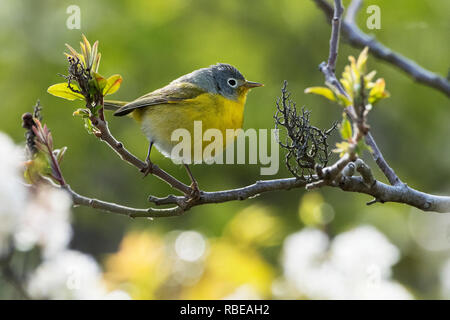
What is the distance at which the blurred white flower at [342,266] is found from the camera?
268cm

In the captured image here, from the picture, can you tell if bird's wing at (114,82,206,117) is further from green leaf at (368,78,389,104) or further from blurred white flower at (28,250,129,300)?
green leaf at (368,78,389,104)

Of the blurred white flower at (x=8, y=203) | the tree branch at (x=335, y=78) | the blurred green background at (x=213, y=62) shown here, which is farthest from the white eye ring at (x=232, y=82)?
the blurred white flower at (x=8, y=203)

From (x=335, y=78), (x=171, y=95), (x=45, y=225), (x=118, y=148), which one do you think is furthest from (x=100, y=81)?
(x=171, y=95)

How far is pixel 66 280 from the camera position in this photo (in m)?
2.11

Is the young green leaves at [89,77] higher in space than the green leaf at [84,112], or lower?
higher

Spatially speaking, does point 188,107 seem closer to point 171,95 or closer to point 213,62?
point 171,95

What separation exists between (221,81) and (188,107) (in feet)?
1.19

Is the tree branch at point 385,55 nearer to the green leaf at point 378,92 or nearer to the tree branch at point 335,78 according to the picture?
the tree branch at point 335,78

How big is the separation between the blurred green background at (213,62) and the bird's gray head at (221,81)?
1.14 meters

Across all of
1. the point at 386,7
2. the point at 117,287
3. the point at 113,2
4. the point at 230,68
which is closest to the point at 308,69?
the point at 386,7

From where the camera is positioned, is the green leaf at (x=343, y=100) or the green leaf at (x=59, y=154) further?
the green leaf at (x=59, y=154)

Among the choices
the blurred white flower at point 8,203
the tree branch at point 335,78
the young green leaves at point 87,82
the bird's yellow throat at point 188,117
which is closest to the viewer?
the blurred white flower at point 8,203

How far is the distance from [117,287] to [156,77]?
2.87 metres

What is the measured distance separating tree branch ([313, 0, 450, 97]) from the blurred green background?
146cm
